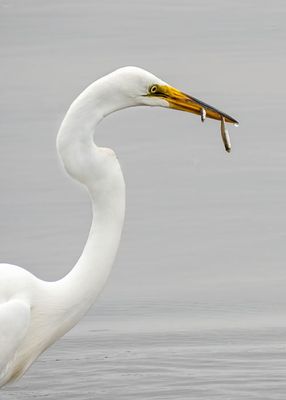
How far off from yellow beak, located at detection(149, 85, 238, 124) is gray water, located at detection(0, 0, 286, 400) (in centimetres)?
170

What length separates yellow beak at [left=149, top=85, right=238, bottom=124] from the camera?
19.9 feet

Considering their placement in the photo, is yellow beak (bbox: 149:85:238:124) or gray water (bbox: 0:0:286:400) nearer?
yellow beak (bbox: 149:85:238:124)

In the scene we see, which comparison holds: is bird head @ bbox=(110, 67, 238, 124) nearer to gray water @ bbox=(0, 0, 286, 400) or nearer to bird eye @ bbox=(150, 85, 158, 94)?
bird eye @ bbox=(150, 85, 158, 94)

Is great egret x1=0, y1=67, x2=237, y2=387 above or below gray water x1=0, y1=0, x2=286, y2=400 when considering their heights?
above

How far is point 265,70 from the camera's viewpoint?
11219 mm

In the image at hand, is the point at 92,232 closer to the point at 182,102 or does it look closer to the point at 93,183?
the point at 93,183

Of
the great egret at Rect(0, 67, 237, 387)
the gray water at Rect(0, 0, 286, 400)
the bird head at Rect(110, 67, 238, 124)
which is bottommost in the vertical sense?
the gray water at Rect(0, 0, 286, 400)

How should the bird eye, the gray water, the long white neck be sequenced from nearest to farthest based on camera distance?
the long white neck → the bird eye → the gray water

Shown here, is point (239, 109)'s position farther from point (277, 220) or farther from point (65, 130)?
point (65, 130)

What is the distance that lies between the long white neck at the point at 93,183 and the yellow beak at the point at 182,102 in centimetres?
17

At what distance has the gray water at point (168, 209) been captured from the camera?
7.64 metres

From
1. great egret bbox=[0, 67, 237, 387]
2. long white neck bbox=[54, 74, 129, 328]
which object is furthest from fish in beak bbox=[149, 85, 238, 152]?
long white neck bbox=[54, 74, 129, 328]

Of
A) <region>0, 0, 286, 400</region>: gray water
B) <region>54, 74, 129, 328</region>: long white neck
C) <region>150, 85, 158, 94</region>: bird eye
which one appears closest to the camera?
<region>54, 74, 129, 328</region>: long white neck

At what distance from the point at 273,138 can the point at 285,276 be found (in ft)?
5.61
